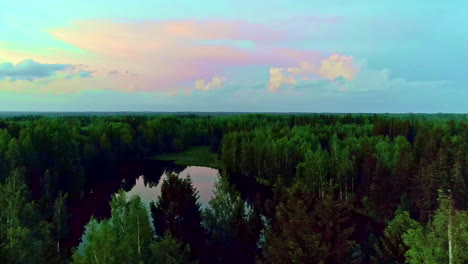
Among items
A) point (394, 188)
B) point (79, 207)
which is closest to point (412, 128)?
point (394, 188)

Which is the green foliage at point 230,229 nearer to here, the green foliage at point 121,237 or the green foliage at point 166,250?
the green foliage at point 121,237

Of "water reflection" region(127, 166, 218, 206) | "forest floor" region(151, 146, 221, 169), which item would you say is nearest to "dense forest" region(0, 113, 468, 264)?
"water reflection" region(127, 166, 218, 206)

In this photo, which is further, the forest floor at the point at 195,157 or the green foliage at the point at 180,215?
the forest floor at the point at 195,157

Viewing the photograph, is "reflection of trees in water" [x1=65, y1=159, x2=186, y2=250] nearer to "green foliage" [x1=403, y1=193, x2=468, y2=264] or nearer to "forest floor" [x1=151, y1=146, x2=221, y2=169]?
"forest floor" [x1=151, y1=146, x2=221, y2=169]

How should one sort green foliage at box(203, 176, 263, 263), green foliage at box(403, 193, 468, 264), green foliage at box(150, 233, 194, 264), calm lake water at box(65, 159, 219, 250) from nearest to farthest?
1. green foliage at box(403, 193, 468, 264)
2. green foliage at box(150, 233, 194, 264)
3. green foliage at box(203, 176, 263, 263)
4. calm lake water at box(65, 159, 219, 250)

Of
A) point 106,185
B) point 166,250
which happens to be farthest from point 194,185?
point 166,250

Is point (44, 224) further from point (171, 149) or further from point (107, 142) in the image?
point (171, 149)

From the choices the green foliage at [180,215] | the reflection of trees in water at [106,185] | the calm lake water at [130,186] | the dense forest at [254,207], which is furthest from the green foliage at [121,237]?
the reflection of trees in water at [106,185]
